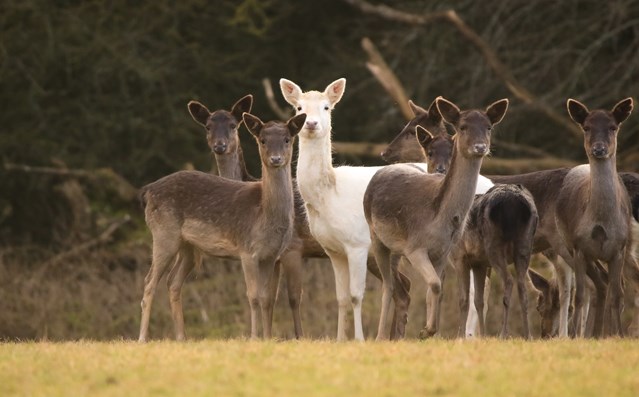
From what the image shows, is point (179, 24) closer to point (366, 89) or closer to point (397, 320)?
point (366, 89)

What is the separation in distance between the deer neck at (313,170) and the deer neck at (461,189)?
6.07ft

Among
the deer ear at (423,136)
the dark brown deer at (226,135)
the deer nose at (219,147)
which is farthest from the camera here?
the dark brown deer at (226,135)

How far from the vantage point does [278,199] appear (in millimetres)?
14531

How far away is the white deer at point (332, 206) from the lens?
15117 mm

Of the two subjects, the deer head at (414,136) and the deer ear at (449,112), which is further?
the deer head at (414,136)

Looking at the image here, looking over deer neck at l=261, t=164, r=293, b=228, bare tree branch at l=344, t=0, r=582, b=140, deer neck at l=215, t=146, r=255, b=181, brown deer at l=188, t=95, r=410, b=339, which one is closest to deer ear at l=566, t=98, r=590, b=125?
brown deer at l=188, t=95, r=410, b=339

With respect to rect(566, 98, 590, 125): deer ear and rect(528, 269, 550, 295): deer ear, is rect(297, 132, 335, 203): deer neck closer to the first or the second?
rect(566, 98, 590, 125): deer ear

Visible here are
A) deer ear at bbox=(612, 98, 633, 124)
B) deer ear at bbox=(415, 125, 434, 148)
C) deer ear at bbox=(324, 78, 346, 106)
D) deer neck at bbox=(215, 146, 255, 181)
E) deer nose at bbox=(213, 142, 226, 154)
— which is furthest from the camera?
deer neck at bbox=(215, 146, 255, 181)

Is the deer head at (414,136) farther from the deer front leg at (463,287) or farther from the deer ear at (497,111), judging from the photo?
the deer ear at (497,111)

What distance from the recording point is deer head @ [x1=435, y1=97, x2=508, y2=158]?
534 inches

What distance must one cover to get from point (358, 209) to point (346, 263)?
0.59 metres

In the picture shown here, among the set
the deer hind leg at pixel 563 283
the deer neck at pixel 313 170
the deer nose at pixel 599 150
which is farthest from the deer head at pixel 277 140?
the deer hind leg at pixel 563 283

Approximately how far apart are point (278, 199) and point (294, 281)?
4.77 feet

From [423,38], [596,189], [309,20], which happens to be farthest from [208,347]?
[309,20]
